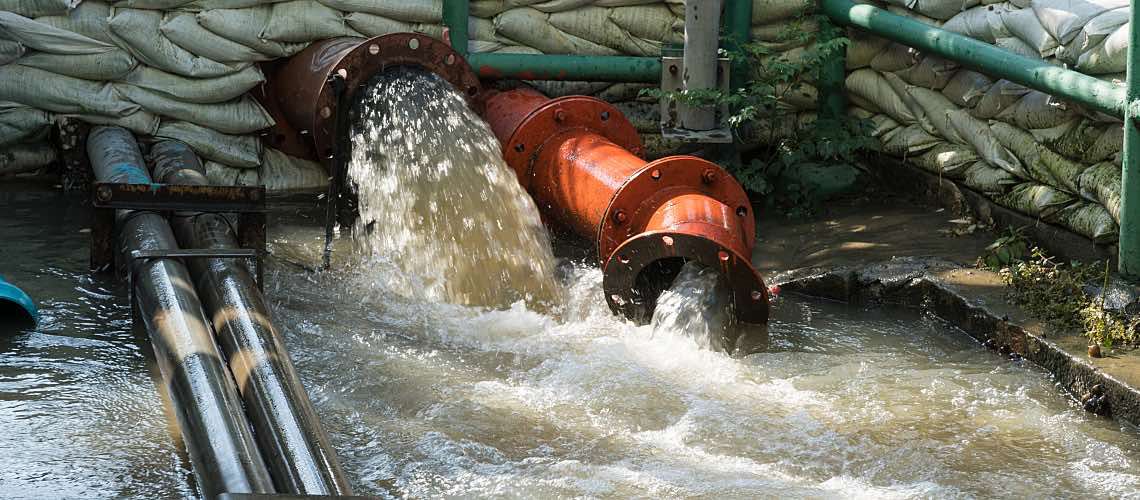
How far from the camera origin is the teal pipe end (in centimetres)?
382

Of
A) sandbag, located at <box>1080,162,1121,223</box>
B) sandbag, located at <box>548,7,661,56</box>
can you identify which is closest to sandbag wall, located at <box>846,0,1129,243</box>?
sandbag, located at <box>1080,162,1121,223</box>

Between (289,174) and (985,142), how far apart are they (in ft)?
10.4

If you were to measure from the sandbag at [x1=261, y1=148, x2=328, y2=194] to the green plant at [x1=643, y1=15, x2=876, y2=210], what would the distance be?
5.37 feet

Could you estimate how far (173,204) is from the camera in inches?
168

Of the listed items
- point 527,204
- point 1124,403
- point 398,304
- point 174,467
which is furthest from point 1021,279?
point 174,467

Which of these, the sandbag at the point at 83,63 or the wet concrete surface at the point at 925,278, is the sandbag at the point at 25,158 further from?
the wet concrete surface at the point at 925,278

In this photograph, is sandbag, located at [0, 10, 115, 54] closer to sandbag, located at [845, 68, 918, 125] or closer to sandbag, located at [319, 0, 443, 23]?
sandbag, located at [319, 0, 443, 23]

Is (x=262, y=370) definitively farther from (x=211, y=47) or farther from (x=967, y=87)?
(x=967, y=87)

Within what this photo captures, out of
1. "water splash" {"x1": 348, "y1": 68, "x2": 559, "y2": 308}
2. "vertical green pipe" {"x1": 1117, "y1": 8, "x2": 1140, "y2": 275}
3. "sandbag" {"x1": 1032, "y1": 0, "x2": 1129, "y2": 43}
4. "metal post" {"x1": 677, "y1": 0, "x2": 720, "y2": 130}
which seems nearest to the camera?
Result: "vertical green pipe" {"x1": 1117, "y1": 8, "x2": 1140, "y2": 275}

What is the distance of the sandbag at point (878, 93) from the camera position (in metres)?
5.75

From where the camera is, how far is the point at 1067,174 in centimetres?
457

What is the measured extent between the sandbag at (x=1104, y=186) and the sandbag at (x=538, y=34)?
244cm

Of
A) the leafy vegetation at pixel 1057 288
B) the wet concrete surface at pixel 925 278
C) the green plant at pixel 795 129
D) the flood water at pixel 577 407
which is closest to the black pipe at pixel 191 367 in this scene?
the flood water at pixel 577 407

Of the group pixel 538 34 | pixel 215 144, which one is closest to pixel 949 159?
pixel 538 34
